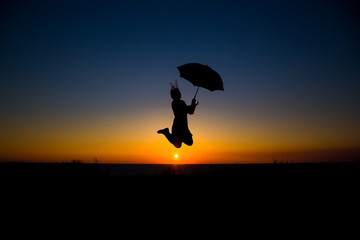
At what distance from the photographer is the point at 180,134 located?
317 inches

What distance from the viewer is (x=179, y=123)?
8.05 m

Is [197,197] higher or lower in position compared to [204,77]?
lower

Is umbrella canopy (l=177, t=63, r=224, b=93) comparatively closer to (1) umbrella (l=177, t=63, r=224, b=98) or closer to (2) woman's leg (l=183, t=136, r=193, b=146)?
(1) umbrella (l=177, t=63, r=224, b=98)

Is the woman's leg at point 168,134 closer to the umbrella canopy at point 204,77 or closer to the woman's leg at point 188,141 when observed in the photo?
the woman's leg at point 188,141

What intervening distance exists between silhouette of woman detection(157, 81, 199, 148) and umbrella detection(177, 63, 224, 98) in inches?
25.5

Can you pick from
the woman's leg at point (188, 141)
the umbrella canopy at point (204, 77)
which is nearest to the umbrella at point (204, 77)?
the umbrella canopy at point (204, 77)

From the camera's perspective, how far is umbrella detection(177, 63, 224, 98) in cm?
756

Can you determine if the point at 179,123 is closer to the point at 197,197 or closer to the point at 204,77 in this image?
the point at 204,77

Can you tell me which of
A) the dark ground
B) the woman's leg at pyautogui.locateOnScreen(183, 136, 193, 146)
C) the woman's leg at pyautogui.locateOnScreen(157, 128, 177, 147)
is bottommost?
the dark ground

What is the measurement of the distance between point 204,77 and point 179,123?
1825mm

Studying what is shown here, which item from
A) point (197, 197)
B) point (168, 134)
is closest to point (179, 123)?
point (168, 134)

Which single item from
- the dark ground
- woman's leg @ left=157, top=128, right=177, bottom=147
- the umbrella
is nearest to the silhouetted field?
the dark ground

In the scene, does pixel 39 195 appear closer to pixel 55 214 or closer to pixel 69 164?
pixel 55 214

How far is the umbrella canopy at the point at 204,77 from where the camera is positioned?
7559 mm
